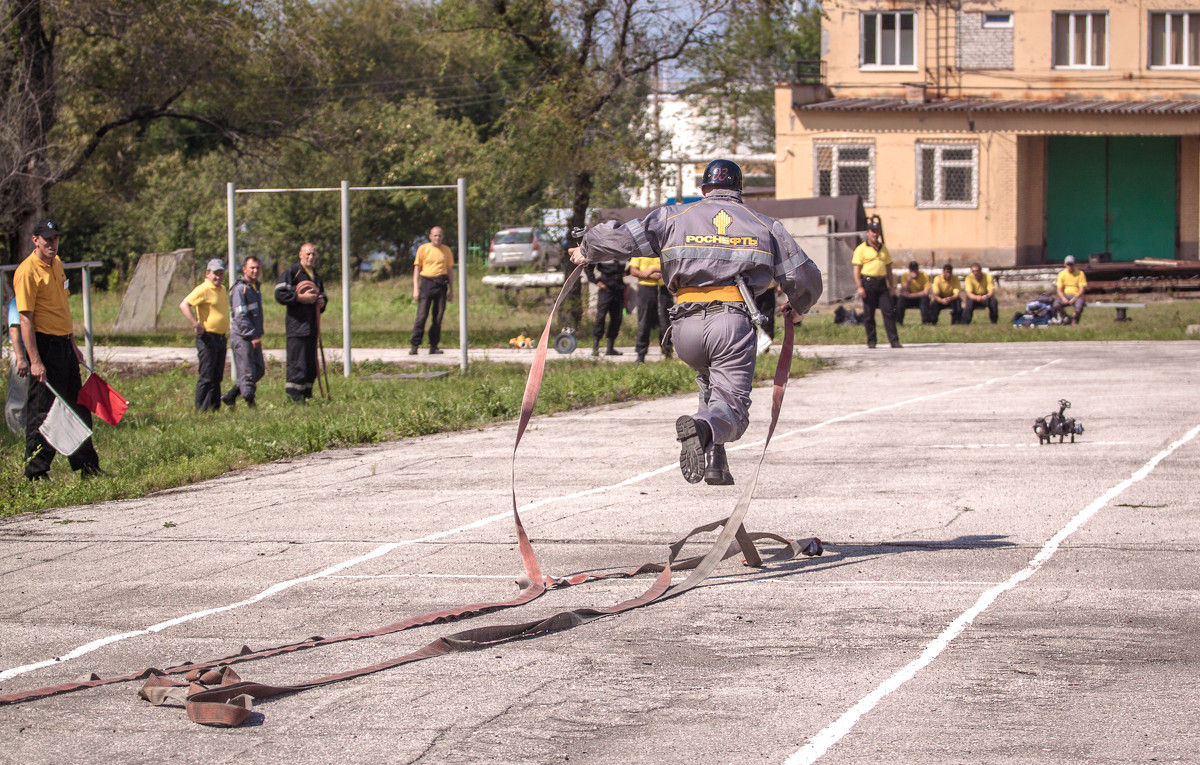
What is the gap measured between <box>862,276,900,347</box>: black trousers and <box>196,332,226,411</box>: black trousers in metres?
10.3

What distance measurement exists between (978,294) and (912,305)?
1334mm

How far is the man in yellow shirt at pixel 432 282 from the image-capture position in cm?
2042

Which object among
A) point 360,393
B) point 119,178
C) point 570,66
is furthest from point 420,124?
point 360,393

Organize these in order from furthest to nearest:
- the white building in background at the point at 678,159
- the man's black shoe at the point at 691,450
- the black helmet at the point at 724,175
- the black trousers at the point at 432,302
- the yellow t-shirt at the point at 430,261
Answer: the white building in background at the point at 678,159 < the black trousers at the point at 432,302 < the yellow t-shirt at the point at 430,261 < the black helmet at the point at 724,175 < the man's black shoe at the point at 691,450

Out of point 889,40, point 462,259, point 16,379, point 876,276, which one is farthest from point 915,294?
point 16,379

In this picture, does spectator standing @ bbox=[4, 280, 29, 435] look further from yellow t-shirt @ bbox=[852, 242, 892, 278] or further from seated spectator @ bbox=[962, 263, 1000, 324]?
seated spectator @ bbox=[962, 263, 1000, 324]

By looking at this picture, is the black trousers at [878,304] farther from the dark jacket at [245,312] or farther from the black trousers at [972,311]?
the dark jacket at [245,312]

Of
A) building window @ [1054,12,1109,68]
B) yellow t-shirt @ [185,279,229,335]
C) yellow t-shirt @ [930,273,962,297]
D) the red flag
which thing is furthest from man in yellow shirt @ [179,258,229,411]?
building window @ [1054,12,1109,68]

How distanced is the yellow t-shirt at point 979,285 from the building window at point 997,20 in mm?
11844

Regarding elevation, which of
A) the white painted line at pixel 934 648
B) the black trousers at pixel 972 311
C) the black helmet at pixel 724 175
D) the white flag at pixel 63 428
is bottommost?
the white painted line at pixel 934 648

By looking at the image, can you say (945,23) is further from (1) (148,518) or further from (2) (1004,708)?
(2) (1004,708)

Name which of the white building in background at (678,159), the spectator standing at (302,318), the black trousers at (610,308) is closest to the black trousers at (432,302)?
the black trousers at (610,308)

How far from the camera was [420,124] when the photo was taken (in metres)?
47.1

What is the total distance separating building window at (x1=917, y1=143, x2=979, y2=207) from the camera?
3606 cm
